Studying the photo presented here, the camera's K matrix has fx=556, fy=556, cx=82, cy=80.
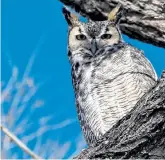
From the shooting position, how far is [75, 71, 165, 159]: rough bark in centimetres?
152

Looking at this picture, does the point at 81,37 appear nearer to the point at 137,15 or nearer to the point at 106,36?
the point at 106,36

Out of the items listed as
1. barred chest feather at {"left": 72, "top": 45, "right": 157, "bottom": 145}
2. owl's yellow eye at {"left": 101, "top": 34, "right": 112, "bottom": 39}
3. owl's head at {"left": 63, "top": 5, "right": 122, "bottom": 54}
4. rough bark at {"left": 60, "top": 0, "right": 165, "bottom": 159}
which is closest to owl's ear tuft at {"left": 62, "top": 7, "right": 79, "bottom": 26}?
owl's head at {"left": 63, "top": 5, "right": 122, "bottom": 54}

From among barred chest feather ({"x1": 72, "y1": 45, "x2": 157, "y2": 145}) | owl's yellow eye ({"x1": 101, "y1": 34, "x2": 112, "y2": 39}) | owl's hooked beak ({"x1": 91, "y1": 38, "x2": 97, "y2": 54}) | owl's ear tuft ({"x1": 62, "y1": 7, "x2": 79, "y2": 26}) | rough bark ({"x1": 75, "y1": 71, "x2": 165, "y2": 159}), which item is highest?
owl's ear tuft ({"x1": 62, "y1": 7, "x2": 79, "y2": 26})

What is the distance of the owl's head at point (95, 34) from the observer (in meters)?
3.13

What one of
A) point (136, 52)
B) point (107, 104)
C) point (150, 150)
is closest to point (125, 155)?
point (150, 150)

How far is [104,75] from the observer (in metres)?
2.91

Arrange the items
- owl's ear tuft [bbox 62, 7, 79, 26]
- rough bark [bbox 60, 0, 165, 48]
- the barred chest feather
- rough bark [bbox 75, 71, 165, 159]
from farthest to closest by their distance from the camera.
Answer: owl's ear tuft [bbox 62, 7, 79, 26] → rough bark [bbox 60, 0, 165, 48] → the barred chest feather → rough bark [bbox 75, 71, 165, 159]

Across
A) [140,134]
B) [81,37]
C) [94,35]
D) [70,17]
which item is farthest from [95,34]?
[140,134]

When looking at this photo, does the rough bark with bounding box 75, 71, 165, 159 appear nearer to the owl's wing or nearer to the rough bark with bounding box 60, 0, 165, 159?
the rough bark with bounding box 60, 0, 165, 159

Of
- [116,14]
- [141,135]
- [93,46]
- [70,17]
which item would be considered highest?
[70,17]

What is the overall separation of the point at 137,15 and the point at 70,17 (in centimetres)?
40

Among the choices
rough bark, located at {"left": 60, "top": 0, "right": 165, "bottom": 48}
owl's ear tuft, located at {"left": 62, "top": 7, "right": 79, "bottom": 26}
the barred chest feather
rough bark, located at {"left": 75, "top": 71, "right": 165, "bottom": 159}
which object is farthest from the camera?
owl's ear tuft, located at {"left": 62, "top": 7, "right": 79, "bottom": 26}

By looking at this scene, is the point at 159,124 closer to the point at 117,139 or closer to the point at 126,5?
the point at 117,139

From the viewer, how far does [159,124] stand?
1524 mm
